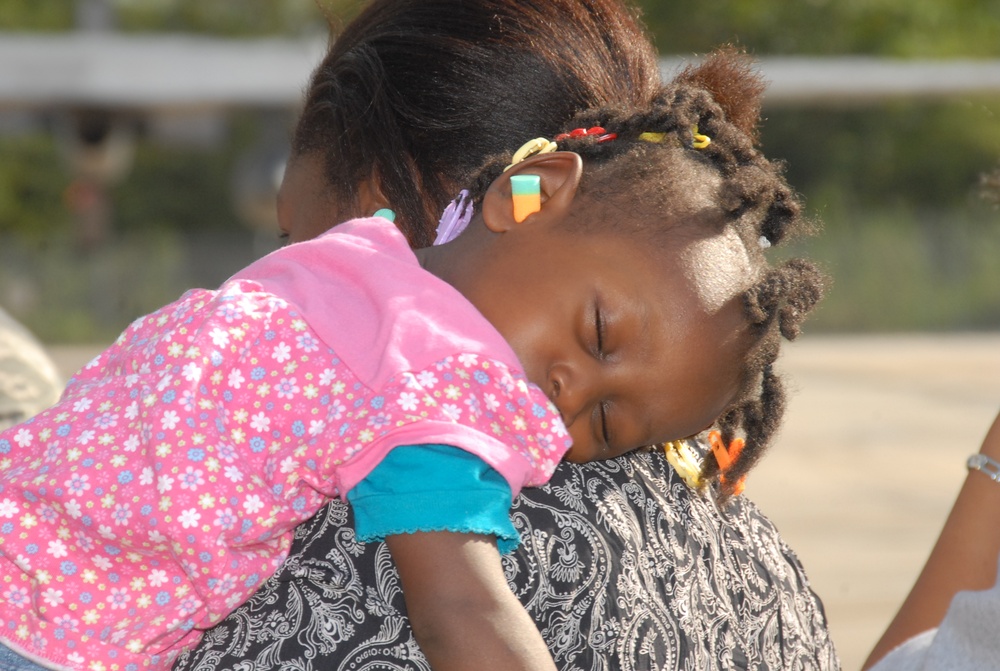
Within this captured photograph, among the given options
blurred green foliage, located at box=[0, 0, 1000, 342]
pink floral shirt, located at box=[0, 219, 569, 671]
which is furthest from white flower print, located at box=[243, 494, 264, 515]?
blurred green foliage, located at box=[0, 0, 1000, 342]

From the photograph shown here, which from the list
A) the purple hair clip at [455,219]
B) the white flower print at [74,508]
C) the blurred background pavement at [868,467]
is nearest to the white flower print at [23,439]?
the white flower print at [74,508]

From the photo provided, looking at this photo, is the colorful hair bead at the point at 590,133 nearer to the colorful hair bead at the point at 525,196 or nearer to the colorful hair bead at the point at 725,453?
the colorful hair bead at the point at 525,196

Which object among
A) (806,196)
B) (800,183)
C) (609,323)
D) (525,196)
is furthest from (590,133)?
(800,183)

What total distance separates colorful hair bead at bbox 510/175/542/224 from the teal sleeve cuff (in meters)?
0.38

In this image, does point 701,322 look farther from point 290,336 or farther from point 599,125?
point 290,336

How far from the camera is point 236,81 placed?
1382 cm

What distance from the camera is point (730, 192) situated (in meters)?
1.64

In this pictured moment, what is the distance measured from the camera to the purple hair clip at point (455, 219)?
1.75 metres

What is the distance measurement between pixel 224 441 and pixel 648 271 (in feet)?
1.75

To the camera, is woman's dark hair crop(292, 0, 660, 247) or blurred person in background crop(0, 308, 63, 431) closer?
woman's dark hair crop(292, 0, 660, 247)

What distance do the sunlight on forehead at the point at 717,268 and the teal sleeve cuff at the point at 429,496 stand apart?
387 mm

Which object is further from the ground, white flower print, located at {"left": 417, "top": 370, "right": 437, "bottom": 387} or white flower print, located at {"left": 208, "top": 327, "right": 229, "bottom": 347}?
white flower print, located at {"left": 417, "top": 370, "right": 437, "bottom": 387}

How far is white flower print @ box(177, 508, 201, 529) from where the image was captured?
1358 mm

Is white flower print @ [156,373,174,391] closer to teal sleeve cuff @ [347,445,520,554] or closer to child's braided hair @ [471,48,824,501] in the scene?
teal sleeve cuff @ [347,445,520,554]
